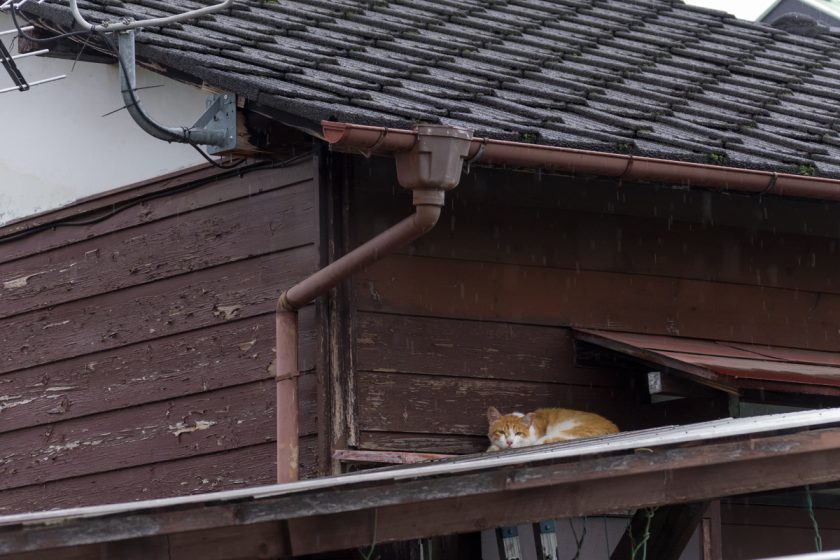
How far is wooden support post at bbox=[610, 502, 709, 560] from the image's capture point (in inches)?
218

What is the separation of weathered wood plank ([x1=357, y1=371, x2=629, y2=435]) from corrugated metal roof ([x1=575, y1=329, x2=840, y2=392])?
32 centimetres

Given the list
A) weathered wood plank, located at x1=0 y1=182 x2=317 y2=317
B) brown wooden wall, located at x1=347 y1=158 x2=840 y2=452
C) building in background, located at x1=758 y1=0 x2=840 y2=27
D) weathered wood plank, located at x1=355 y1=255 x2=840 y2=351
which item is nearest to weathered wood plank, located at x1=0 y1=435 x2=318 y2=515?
brown wooden wall, located at x1=347 y1=158 x2=840 y2=452

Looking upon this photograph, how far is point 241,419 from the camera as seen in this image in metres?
6.64

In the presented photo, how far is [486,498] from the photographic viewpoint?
4281 millimetres

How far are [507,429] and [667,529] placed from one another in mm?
1009

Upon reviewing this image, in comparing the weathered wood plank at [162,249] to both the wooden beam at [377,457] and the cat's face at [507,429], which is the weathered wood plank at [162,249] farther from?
the cat's face at [507,429]

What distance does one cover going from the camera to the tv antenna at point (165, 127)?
20.2 feet

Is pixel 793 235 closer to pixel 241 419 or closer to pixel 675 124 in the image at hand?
pixel 675 124

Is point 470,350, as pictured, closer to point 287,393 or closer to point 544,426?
point 544,426

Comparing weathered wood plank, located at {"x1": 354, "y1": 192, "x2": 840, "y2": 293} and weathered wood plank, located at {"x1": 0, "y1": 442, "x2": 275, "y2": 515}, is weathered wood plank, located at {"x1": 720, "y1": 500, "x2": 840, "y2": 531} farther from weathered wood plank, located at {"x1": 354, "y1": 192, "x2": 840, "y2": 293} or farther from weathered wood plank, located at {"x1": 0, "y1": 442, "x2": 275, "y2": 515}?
weathered wood plank, located at {"x1": 0, "y1": 442, "x2": 275, "y2": 515}

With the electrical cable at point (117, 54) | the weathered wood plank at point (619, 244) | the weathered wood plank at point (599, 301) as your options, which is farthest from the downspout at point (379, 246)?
the electrical cable at point (117, 54)

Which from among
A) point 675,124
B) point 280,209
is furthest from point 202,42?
point 675,124

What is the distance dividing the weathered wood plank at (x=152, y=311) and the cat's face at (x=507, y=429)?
109cm

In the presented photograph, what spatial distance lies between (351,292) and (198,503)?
2.55 meters
